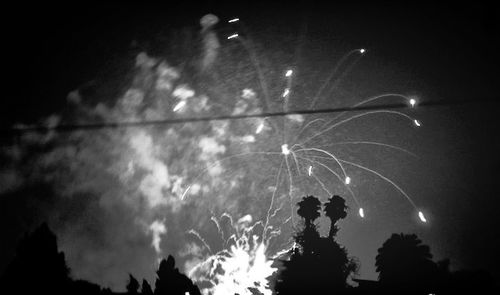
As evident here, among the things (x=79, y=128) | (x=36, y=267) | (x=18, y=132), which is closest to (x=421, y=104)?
(x=79, y=128)

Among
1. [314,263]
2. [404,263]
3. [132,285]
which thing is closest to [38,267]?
[132,285]

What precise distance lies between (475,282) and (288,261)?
15126 millimetres

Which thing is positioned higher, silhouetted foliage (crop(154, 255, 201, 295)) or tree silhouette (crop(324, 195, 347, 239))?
tree silhouette (crop(324, 195, 347, 239))

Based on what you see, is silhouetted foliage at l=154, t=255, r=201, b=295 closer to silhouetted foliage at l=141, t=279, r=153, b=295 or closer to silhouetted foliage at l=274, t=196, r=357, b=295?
silhouetted foliage at l=141, t=279, r=153, b=295

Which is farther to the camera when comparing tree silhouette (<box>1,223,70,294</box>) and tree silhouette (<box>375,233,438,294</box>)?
tree silhouette (<box>375,233,438,294</box>)

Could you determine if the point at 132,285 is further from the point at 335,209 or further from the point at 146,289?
the point at 335,209

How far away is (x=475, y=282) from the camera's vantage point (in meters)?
27.2

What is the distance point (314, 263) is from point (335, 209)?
6830mm

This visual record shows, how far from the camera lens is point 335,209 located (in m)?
38.6

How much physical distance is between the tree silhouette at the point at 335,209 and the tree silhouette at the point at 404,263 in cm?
668

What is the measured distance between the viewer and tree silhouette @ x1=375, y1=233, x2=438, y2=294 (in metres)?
28.6

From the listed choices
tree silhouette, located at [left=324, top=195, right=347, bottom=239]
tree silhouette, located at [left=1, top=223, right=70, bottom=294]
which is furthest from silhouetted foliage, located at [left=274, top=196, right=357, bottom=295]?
tree silhouette, located at [left=1, top=223, right=70, bottom=294]

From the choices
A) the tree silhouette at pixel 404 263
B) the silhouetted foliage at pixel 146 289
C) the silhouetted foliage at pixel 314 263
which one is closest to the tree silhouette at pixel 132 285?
the silhouetted foliage at pixel 146 289

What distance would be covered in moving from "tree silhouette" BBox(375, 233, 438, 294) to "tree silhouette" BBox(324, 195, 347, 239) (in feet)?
21.9
